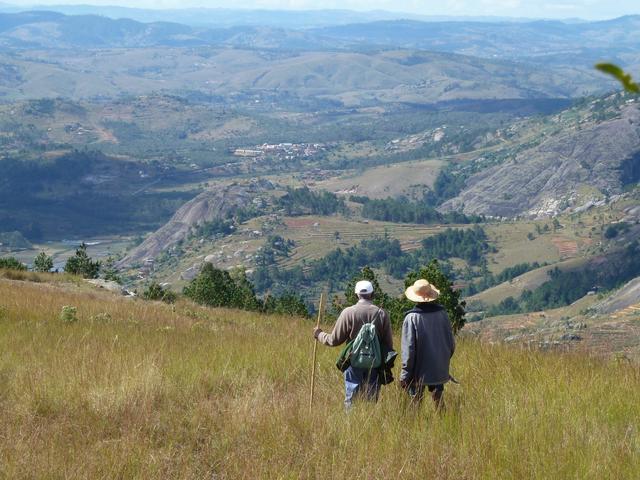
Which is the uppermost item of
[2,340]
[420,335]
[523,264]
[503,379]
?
[420,335]

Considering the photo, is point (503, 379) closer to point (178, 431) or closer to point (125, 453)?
point (178, 431)

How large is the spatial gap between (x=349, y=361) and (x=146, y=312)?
390 inches

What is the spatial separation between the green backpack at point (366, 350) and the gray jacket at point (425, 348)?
0.95 feet

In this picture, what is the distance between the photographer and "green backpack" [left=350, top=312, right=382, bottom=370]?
7742 mm

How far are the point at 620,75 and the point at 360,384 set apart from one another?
5701 millimetres

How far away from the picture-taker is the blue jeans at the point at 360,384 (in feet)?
25.1

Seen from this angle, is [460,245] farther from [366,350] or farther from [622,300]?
[366,350]

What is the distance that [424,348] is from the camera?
7777mm

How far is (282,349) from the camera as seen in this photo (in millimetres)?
10406

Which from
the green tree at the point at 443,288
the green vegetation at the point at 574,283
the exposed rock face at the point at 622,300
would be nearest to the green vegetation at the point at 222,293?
the green tree at the point at 443,288

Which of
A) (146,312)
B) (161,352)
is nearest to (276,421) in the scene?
(161,352)

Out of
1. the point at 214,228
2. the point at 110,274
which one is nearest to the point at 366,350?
the point at 110,274

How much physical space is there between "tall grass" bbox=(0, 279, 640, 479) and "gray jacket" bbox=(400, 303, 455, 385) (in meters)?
0.27

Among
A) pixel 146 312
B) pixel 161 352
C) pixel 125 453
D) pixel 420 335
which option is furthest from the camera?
pixel 146 312
